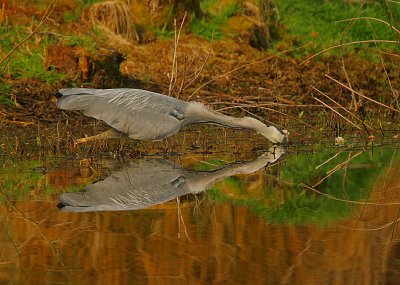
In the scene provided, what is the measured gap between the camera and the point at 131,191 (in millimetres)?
6914

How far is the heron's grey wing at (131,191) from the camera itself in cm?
638

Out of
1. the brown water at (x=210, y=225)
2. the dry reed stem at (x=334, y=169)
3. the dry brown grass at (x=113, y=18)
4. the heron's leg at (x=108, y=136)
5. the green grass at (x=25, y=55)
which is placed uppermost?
the dry brown grass at (x=113, y=18)

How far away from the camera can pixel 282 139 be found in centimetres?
970

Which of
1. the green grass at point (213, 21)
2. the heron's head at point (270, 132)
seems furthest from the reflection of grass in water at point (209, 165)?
the green grass at point (213, 21)

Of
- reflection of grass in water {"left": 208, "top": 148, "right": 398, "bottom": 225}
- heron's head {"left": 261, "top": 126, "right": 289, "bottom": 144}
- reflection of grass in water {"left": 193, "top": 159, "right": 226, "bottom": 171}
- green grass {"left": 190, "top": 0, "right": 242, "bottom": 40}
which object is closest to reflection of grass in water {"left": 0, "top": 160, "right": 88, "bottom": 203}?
reflection of grass in water {"left": 208, "top": 148, "right": 398, "bottom": 225}

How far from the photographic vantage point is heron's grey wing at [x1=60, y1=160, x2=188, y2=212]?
638 cm

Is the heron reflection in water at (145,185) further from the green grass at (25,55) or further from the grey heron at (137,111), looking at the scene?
the green grass at (25,55)

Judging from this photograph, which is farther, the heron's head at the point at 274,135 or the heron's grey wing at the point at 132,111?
the heron's head at the point at 274,135

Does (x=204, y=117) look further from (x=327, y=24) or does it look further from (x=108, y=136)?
(x=327, y=24)

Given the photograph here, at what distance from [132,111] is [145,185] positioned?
1.90m

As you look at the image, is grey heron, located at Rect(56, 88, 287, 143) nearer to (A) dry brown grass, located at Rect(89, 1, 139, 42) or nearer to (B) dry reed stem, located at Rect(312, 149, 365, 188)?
(B) dry reed stem, located at Rect(312, 149, 365, 188)

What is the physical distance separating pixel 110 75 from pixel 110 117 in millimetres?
3558

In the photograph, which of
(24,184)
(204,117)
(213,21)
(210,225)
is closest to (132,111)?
(204,117)

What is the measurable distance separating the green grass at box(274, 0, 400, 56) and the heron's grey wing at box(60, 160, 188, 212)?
26.4 ft
